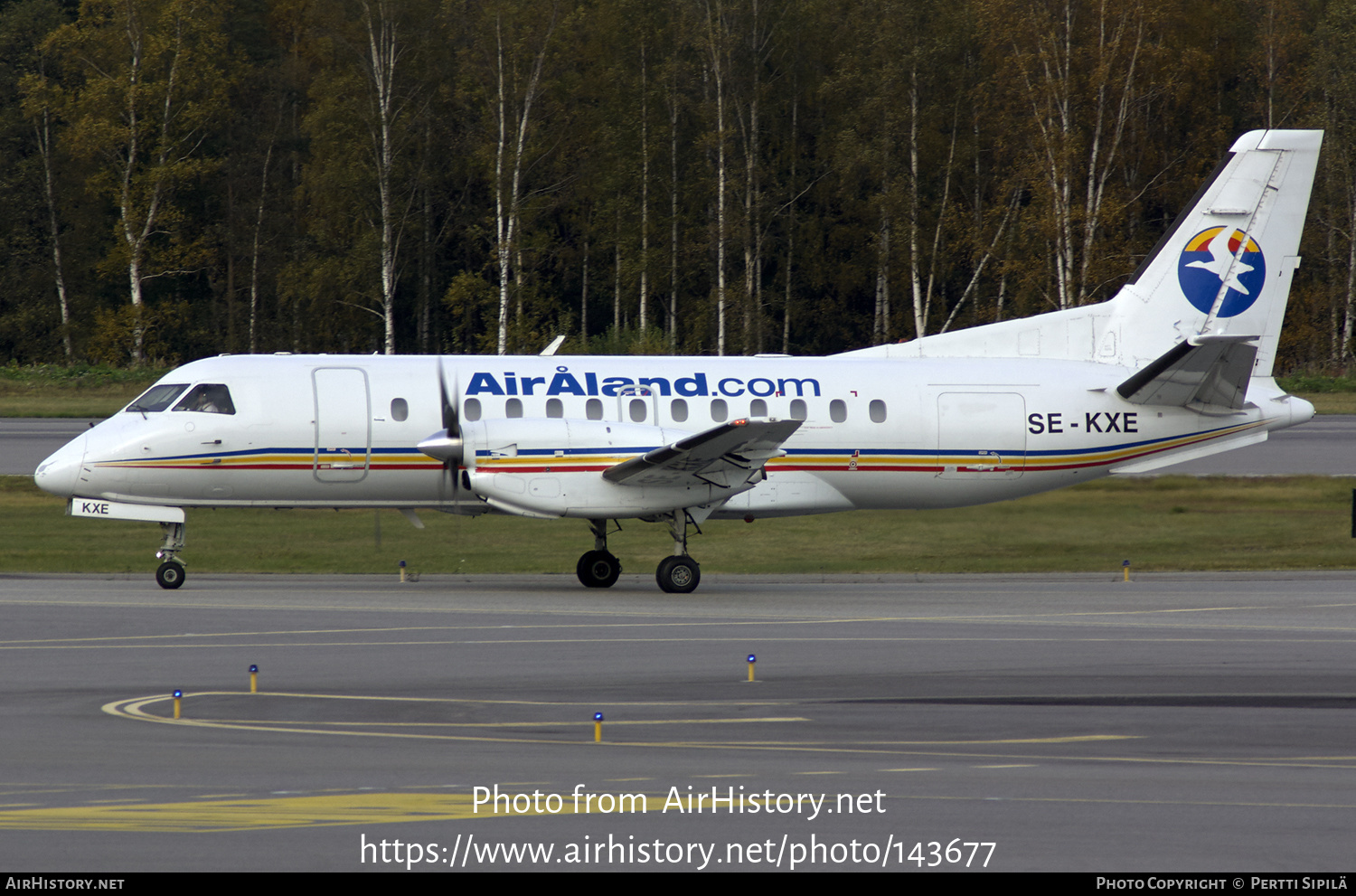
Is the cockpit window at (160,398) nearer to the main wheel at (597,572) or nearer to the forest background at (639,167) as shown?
the main wheel at (597,572)

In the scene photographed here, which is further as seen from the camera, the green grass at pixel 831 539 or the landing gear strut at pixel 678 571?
the green grass at pixel 831 539

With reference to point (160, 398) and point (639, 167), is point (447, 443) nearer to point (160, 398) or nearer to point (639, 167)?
point (160, 398)

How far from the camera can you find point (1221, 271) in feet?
71.6

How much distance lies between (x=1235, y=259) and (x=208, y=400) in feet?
52.1

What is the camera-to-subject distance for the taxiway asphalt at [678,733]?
747cm

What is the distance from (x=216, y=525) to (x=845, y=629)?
16234 millimetres

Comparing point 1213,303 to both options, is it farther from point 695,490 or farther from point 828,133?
point 828,133

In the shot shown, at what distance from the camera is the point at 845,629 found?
50.8ft

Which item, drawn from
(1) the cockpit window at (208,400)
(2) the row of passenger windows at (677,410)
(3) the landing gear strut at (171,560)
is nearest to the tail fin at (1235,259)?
(2) the row of passenger windows at (677,410)

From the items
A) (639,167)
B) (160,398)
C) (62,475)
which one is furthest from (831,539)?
(639,167)

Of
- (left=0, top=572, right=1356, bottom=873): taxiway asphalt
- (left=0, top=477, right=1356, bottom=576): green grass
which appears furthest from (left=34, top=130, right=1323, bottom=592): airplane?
(left=0, top=477, right=1356, bottom=576): green grass

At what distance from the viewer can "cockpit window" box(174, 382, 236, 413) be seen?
19141 mm

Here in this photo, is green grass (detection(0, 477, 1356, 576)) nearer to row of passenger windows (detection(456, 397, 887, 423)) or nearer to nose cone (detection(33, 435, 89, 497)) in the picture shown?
nose cone (detection(33, 435, 89, 497))

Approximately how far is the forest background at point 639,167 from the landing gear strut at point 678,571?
2391 cm
